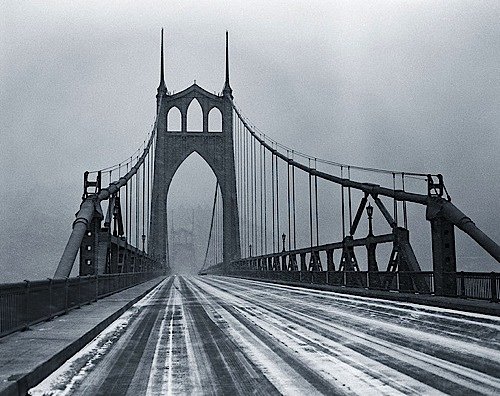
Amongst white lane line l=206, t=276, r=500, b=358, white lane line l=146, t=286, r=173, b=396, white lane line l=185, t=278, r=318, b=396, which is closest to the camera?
white lane line l=185, t=278, r=318, b=396

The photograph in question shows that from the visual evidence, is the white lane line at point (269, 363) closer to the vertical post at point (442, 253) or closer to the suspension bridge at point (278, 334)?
the suspension bridge at point (278, 334)

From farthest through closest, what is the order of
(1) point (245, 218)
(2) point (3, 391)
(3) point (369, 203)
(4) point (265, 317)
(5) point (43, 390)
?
(1) point (245, 218)
(3) point (369, 203)
(4) point (265, 317)
(5) point (43, 390)
(2) point (3, 391)

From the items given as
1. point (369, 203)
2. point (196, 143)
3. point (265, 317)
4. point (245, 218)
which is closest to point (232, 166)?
point (196, 143)

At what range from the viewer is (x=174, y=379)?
8492mm

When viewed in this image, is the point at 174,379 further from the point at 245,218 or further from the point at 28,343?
the point at 245,218

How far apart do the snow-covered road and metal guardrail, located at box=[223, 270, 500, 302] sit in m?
2.32

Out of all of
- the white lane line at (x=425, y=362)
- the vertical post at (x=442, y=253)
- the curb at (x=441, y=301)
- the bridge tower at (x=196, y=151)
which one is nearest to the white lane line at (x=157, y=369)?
the white lane line at (x=425, y=362)

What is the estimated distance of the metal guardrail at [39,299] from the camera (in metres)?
11.9

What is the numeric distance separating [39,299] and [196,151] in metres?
93.7

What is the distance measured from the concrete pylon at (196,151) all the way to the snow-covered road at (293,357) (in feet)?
285

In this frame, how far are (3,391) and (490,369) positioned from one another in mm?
5553

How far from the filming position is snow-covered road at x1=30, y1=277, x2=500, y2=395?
7.86 m

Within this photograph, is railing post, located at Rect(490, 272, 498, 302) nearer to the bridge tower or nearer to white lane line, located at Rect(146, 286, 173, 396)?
white lane line, located at Rect(146, 286, 173, 396)

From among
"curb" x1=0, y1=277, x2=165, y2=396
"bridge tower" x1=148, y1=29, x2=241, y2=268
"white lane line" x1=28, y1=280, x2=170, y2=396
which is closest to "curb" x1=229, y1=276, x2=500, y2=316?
"white lane line" x1=28, y1=280, x2=170, y2=396
